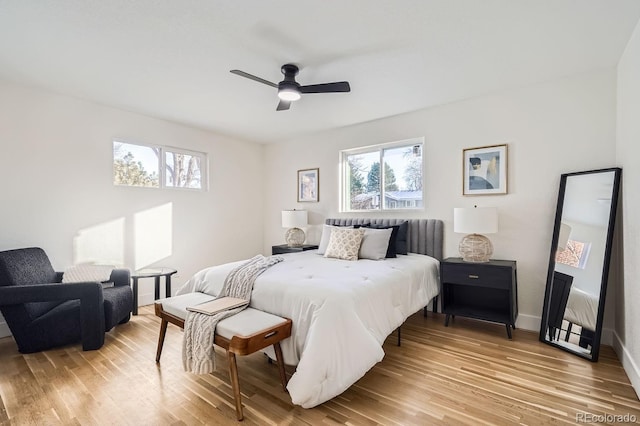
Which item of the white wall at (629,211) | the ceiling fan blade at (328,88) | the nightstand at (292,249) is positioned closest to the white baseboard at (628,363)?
the white wall at (629,211)

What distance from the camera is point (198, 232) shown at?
4.79 m

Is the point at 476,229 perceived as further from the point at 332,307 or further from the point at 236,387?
the point at 236,387

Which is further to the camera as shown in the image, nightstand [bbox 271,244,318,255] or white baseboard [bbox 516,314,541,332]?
nightstand [bbox 271,244,318,255]

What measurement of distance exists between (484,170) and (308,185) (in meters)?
2.67

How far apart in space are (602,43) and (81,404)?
4.57m

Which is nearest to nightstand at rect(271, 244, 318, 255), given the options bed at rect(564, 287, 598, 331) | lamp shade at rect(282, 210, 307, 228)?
lamp shade at rect(282, 210, 307, 228)

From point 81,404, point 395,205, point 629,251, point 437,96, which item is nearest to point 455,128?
point 437,96

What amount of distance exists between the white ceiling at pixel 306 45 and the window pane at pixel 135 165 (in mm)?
673

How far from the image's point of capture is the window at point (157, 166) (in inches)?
158

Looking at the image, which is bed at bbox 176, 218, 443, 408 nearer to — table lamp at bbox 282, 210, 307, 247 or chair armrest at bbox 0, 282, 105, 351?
chair armrest at bbox 0, 282, 105, 351

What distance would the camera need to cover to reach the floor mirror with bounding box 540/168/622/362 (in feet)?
8.49

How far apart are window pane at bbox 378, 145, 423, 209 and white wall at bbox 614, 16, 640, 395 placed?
1931mm

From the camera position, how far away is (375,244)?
11.6 ft

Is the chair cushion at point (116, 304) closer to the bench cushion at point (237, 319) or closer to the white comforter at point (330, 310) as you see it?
the white comforter at point (330, 310)
